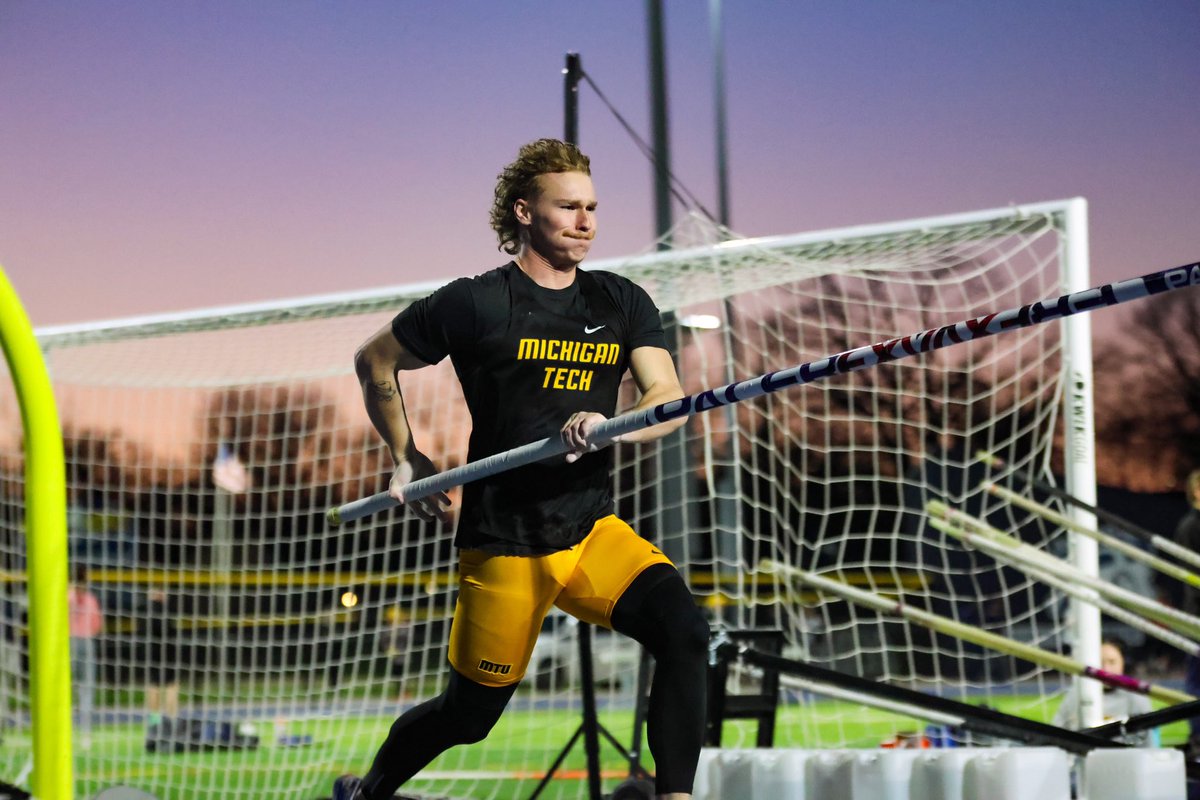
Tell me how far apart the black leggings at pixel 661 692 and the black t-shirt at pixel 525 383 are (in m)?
0.28

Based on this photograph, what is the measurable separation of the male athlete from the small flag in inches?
230

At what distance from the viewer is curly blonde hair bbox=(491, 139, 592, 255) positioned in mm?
3996

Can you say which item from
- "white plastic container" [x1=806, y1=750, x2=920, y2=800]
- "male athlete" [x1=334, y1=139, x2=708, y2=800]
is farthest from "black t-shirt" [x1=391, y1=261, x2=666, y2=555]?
"white plastic container" [x1=806, y1=750, x2=920, y2=800]

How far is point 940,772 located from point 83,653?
865cm

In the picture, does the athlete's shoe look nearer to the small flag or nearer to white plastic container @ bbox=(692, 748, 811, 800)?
white plastic container @ bbox=(692, 748, 811, 800)

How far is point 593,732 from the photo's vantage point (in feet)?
18.6

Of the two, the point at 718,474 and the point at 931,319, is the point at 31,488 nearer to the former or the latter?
the point at 931,319

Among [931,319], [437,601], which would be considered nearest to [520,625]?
A: [931,319]

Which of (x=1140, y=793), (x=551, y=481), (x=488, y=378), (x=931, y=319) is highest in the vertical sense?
(x=931, y=319)

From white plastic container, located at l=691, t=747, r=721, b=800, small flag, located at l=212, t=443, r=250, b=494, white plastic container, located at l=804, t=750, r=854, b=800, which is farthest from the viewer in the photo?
small flag, located at l=212, t=443, r=250, b=494

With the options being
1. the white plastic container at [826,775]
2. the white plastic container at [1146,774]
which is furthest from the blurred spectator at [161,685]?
the white plastic container at [1146,774]

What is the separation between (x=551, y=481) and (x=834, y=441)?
A: 51.5 feet

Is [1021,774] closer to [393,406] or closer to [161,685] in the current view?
[393,406]

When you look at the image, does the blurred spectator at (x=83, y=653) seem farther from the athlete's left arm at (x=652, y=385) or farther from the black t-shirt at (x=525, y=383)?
the athlete's left arm at (x=652, y=385)
